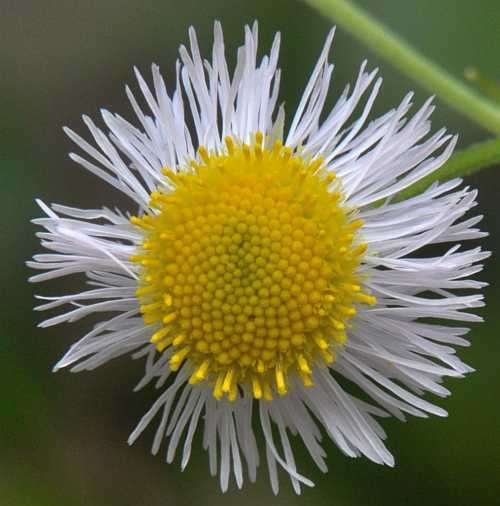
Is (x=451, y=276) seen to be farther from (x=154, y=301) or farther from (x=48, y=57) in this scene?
(x=48, y=57)

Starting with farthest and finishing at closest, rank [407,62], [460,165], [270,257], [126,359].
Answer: [126,359]
[407,62]
[460,165]
[270,257]

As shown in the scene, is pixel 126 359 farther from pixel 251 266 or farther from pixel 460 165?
pixel 460 165

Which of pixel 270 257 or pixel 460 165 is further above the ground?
pixel 460 165

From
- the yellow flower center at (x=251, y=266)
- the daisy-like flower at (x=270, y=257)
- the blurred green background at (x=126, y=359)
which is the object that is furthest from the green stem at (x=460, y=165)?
the blurred green background at (x=126, y=359)

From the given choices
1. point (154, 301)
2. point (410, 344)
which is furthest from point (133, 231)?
point (410, 344)

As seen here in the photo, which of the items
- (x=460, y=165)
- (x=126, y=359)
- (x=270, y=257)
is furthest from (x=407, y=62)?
(x=126, y=359)

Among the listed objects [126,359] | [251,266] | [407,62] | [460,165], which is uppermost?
[407,62]

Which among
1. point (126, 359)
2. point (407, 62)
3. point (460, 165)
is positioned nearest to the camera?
point (460, 165)
